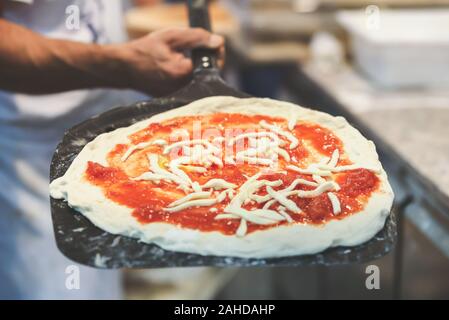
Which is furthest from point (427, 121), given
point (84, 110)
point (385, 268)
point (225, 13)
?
point (84, 110)

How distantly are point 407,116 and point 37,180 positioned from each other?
94 centimetres

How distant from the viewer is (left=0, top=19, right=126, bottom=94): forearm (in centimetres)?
121

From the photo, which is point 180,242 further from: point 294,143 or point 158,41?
point 158,41

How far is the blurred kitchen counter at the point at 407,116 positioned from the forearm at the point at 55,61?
0.70 m

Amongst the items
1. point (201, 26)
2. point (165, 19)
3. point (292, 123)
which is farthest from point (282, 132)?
point (165, 19)

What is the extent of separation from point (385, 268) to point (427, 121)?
0.43 metres

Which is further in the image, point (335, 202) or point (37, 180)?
point (37, 180)

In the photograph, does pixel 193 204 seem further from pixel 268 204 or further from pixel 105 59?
pixel 105 59

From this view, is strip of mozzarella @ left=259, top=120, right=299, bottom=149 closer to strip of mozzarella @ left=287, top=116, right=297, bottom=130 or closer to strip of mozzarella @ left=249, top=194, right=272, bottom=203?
strip of mozzarella @ left=287, top=116, right=297, bottom=130

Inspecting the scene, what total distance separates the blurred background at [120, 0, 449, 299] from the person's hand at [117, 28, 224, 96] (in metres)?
0.23

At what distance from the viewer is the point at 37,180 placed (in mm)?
1639

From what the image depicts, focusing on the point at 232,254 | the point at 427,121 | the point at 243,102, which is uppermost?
the point at 243,102

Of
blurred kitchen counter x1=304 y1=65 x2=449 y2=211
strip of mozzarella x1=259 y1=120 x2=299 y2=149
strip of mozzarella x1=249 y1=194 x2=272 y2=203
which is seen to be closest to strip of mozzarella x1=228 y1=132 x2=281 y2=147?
strip of mozzarella x1=259 y1=120 x2=299 y2=149

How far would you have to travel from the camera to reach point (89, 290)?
1.52m
